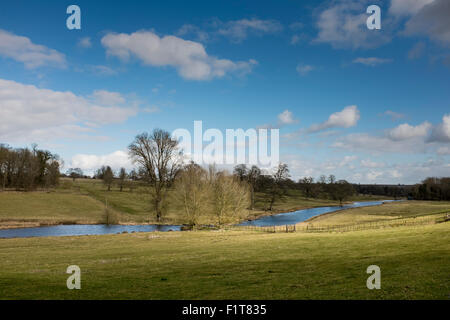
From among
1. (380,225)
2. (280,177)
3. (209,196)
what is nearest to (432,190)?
(280,177)

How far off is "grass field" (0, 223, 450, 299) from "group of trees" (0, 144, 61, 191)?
265 ft

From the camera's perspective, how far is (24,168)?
95.1 meters

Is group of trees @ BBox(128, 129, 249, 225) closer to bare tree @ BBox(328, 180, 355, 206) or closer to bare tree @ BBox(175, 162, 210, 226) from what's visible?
bare tree @ BBox(175, 162, 210, 226)

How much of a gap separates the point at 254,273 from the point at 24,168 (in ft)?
336

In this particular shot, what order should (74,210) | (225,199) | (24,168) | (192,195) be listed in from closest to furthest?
(192,195), (225,199), (74,210), (24,168)

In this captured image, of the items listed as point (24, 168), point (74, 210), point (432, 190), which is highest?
point (24, 168)

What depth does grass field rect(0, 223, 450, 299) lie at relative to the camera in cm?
1225

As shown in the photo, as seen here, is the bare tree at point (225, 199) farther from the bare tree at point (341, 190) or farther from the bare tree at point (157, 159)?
the bare tree at point (341, 190)

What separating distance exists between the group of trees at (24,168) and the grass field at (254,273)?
80860 millimetres

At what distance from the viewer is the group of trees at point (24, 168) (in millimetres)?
92275

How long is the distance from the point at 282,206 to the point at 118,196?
2376 inches

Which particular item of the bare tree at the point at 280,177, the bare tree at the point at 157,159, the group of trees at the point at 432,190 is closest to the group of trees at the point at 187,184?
the bare tree at the point at 157,159

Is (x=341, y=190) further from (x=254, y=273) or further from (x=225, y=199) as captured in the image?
(x=254, y=273)
